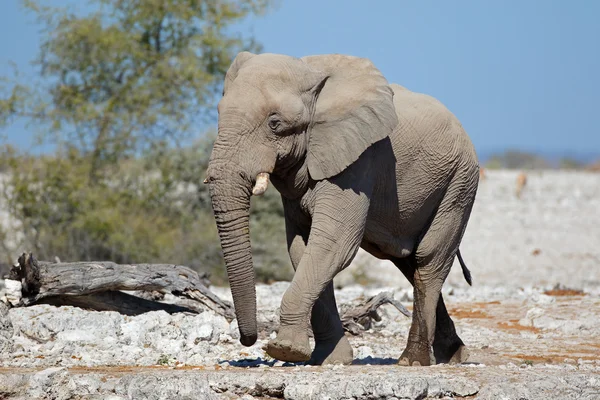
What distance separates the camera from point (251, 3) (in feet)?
64.4

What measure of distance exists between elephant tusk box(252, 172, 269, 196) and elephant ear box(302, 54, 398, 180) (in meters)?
0.48

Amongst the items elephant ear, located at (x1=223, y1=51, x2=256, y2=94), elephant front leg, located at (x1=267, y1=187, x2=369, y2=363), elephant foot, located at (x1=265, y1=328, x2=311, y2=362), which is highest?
elephant ear, located at (x1=223, y1=51, x2=256, y2=94)

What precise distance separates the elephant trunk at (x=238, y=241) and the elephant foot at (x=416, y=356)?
160 centimetres

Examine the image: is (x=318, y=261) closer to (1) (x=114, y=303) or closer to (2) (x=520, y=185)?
(1) (x=114, y=303)

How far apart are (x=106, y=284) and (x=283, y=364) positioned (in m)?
2.06

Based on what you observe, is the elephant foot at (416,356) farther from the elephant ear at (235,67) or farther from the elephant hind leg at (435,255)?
the elephant ear at (235,67)

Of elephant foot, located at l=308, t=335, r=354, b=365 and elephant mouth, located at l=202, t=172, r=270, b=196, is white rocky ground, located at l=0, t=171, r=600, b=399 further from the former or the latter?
elephant mouth, located at l=202, t=172, r=270, b=196

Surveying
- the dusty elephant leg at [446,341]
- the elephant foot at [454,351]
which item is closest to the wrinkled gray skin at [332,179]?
the dusty elephant leg at [446,341]

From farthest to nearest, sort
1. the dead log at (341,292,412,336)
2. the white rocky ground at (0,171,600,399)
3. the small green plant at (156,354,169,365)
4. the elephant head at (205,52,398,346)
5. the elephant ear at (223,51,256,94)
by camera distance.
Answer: the dead log at (341,292,412,336)
the small green plant at (156,354,169,365)
the elephant ear at (223,51,256,94)
the elephant head at (205,52,398,346)
the white rocky ground at (0,171,600,399)

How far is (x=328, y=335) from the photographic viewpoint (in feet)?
25.3

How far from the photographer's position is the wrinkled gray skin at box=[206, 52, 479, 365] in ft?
21.9

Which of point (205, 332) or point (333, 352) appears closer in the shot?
point (333, 352)

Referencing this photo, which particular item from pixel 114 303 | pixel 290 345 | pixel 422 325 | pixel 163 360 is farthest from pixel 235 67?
pixel 114 303

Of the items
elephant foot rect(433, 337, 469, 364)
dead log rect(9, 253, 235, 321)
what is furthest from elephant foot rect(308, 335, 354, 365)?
dead log rect(9, 253, 235, 321)
